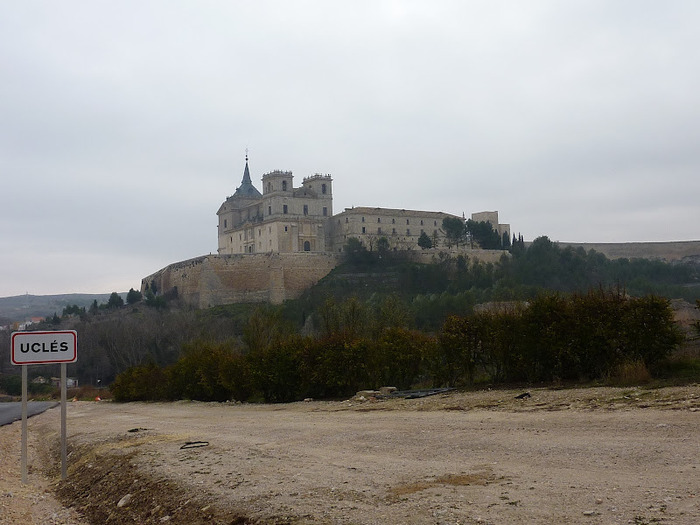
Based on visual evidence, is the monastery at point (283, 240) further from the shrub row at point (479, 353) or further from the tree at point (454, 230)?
the shrub row at point (479, 353)

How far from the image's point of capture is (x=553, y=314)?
49.0ft

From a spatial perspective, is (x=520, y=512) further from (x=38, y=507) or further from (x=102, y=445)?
(x=102, y=445)

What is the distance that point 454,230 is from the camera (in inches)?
3617

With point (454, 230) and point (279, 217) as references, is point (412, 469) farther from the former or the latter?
point (454, 230)

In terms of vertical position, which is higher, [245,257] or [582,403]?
[245,257]

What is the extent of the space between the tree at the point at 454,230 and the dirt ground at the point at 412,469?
260 feet

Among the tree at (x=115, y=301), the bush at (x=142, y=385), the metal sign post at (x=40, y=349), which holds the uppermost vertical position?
the tree at (x=115, y=301)

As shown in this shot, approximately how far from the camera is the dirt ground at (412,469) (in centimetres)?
530

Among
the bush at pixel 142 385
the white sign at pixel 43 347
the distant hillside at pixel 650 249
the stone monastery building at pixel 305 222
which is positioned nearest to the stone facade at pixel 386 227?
the stone monastery building at pixel 305 222

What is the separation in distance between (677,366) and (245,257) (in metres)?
69.8

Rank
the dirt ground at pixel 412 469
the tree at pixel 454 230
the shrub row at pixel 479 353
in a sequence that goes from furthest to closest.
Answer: the tree at pixel 454 230, the shrub row at pixel 479 353, the dirt ground at pixel 412 469

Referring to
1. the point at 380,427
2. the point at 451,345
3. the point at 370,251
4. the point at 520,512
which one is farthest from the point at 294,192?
the point at 520,512

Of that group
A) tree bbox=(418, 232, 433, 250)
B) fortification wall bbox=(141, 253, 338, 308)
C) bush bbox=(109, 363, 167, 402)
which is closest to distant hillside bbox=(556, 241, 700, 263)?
tree bbox=(418, 232, 433, 250)

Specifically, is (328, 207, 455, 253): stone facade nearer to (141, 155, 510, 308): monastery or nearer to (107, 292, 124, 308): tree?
(141, 155, 510, 308): monastery
